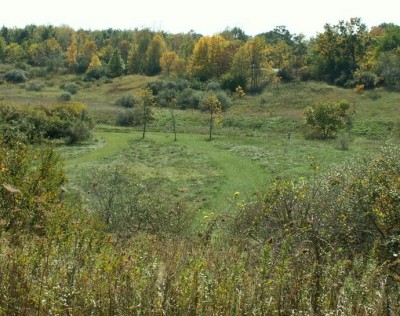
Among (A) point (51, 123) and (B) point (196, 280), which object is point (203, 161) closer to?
(A) point (51, 123)

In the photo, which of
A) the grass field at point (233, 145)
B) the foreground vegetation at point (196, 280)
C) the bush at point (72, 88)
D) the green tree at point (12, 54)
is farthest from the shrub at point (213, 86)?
the foreground vegetation at point (196, 280)

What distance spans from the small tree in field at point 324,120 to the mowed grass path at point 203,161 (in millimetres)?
9467

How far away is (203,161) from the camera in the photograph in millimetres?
33750

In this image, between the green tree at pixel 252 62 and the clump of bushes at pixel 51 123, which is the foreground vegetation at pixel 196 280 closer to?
the clump of bushes at pixel 51 123

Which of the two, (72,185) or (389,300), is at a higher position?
(389,300)

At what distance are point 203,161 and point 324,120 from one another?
17.4 metres

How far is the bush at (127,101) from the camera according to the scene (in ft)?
210

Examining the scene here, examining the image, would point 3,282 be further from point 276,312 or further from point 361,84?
point 361,84

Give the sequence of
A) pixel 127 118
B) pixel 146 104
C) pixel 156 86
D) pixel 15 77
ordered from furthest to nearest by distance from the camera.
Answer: pixel 15 77
pixel 156 86
pixel 127 118
pixel 146 104

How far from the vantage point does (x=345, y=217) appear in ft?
25.0

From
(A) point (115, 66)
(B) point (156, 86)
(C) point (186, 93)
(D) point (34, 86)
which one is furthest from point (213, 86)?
(D) point (34, 86)

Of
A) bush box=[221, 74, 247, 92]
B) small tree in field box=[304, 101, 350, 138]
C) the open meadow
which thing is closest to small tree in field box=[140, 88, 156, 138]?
small tree in field box=[304, 101, 350, 138]

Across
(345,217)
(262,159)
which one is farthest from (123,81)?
(345,217)

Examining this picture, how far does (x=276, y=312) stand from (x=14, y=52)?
115959 mm
